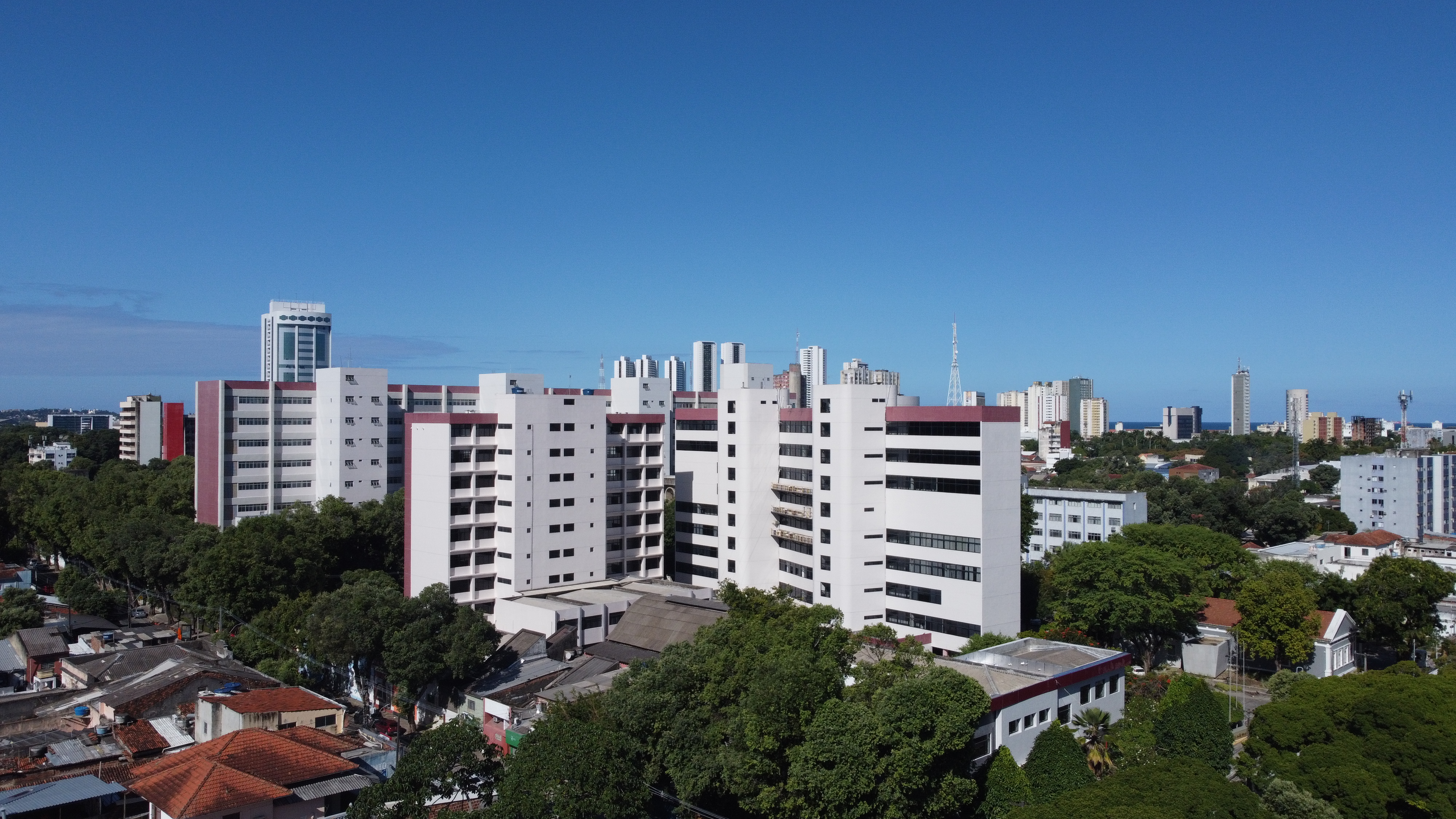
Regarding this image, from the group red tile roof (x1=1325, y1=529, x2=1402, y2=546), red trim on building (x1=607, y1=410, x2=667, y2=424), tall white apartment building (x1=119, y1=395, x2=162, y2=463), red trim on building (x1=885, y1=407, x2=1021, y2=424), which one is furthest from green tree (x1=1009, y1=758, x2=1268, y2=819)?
tall white apartment building (x1=119, y1=395, x2=162, y2=463)

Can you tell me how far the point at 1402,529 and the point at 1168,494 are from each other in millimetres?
15160

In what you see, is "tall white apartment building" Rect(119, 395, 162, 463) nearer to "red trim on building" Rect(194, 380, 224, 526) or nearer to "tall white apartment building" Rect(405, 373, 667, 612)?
"red trim on building" Rect(194, 380, 224, 526)


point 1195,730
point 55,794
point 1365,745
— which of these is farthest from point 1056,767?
point 55,794

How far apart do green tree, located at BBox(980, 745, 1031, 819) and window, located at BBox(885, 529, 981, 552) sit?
11.0 m

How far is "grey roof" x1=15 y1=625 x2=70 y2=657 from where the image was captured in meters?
30.5

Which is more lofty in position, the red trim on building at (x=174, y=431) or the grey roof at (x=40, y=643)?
the red trim on building at (x=174, y=431)

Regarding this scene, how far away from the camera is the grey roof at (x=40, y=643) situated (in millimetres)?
30469

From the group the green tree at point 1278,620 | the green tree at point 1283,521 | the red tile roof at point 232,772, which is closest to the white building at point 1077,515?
the green tree at point 1283,521

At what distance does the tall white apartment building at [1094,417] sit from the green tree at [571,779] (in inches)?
5857

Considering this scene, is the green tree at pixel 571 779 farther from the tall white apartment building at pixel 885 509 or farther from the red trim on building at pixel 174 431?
the red trim on building at pixel 174 431

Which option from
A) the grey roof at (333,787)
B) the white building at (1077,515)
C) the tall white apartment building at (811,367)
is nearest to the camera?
the grey roof at (333,787)

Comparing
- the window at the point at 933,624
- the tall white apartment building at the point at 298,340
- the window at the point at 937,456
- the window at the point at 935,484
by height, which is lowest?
the window at the point at 933,624

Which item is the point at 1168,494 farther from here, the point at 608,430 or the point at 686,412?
the point at 608,430

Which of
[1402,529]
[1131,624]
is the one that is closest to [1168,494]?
[1402,529]
